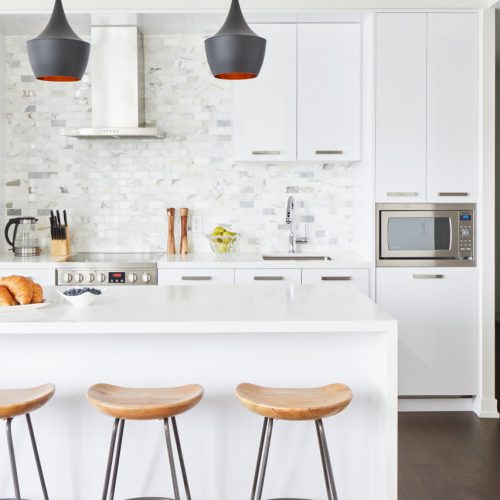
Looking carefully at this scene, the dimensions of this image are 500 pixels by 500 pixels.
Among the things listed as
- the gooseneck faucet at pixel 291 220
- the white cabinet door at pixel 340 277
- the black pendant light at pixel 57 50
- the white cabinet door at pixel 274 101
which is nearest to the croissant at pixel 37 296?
the black pendant light at pixel 57 50

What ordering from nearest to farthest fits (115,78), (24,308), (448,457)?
(24,308) → (448,457) → (115,78)

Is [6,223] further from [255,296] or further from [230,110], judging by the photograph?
[255,296]

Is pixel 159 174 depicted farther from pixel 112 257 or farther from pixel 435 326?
pixel 435 326

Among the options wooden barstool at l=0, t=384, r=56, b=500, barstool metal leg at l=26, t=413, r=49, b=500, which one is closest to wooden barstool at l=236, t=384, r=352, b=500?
wooden barstool at l=0, t=384, r=56, b=500

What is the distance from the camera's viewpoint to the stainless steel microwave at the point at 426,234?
169 inches

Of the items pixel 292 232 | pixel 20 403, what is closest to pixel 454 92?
pixel 292 232

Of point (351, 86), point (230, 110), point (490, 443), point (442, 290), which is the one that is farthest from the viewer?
point (230, 110)

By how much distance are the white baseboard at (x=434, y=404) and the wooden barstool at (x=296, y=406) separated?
201 centimetres

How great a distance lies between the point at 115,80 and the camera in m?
4.70

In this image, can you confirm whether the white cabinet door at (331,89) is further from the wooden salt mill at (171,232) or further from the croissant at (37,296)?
the croissant at (37,296)

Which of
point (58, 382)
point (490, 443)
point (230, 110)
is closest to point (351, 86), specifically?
point (230, 110)

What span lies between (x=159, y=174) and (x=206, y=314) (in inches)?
106

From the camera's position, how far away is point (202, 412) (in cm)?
276

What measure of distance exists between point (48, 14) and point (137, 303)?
251 cm
